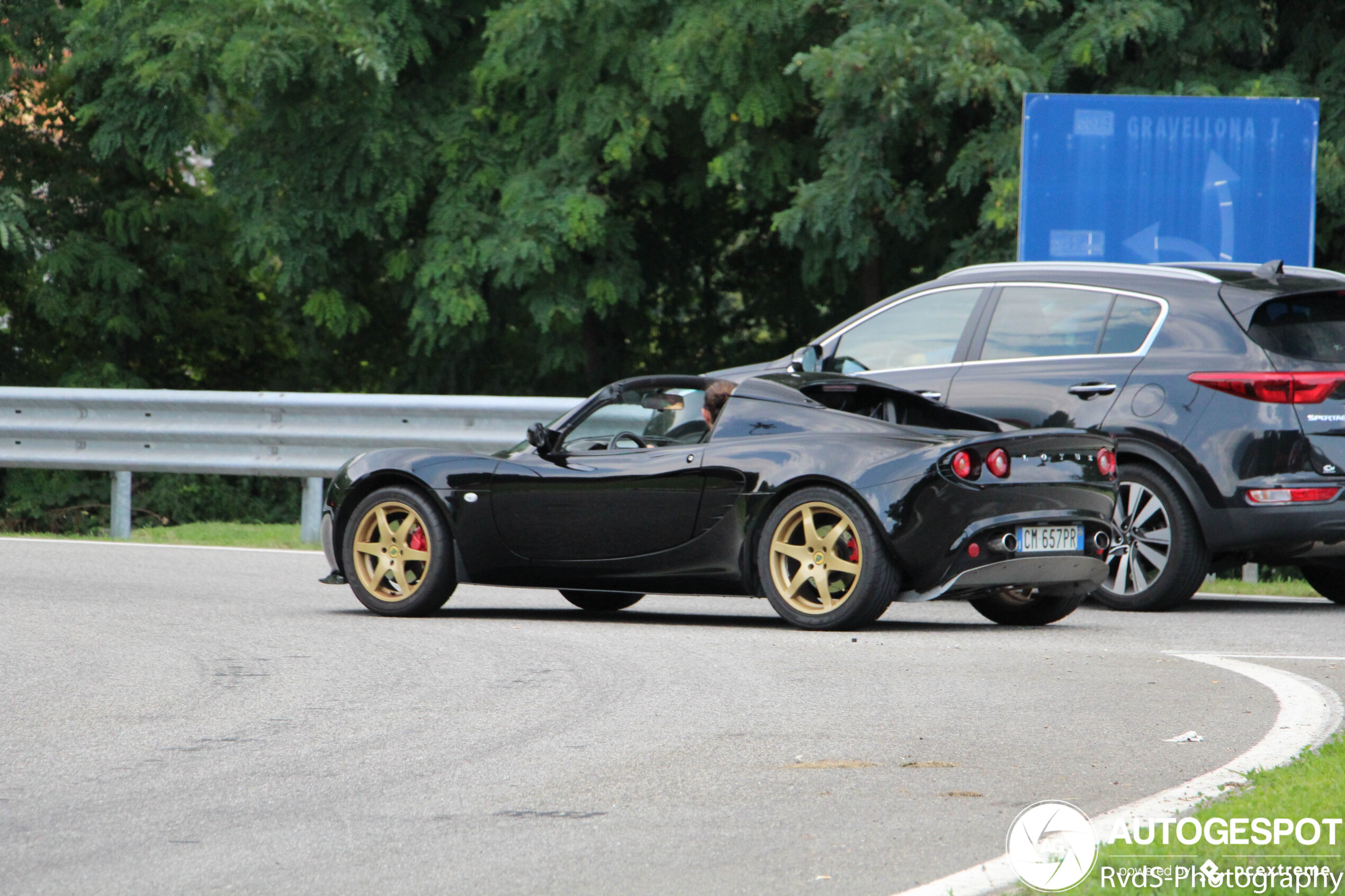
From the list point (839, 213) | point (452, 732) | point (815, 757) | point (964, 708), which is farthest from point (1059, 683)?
point (839, 213)

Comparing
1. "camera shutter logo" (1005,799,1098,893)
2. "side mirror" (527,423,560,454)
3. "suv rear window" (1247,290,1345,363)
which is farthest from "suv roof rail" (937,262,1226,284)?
"camera shutter logo" (1005,799,1098,893)

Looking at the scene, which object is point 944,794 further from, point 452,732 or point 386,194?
point 386,194

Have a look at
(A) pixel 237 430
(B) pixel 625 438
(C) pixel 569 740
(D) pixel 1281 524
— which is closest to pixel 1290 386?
(D) pixel 1281 524

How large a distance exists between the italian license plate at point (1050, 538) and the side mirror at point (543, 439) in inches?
92.5

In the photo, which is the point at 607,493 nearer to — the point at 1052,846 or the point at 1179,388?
the point at 1179,388

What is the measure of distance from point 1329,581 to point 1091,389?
211 cm

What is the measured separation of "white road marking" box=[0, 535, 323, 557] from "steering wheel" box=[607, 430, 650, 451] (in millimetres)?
4055

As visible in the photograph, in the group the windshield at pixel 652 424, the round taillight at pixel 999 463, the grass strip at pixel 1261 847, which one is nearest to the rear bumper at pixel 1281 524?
the round taillight at pixel 999 463

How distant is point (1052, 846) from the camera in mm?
4418

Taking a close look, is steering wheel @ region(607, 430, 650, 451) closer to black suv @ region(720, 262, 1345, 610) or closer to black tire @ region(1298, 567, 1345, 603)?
black suv @ region(720, 262, 1345, 610)

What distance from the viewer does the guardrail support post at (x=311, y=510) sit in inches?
545

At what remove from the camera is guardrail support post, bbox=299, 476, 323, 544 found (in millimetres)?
13852

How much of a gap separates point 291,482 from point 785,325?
5.40 m

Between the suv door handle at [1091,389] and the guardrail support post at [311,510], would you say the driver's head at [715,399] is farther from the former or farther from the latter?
the guardrail support post at [311,510]
